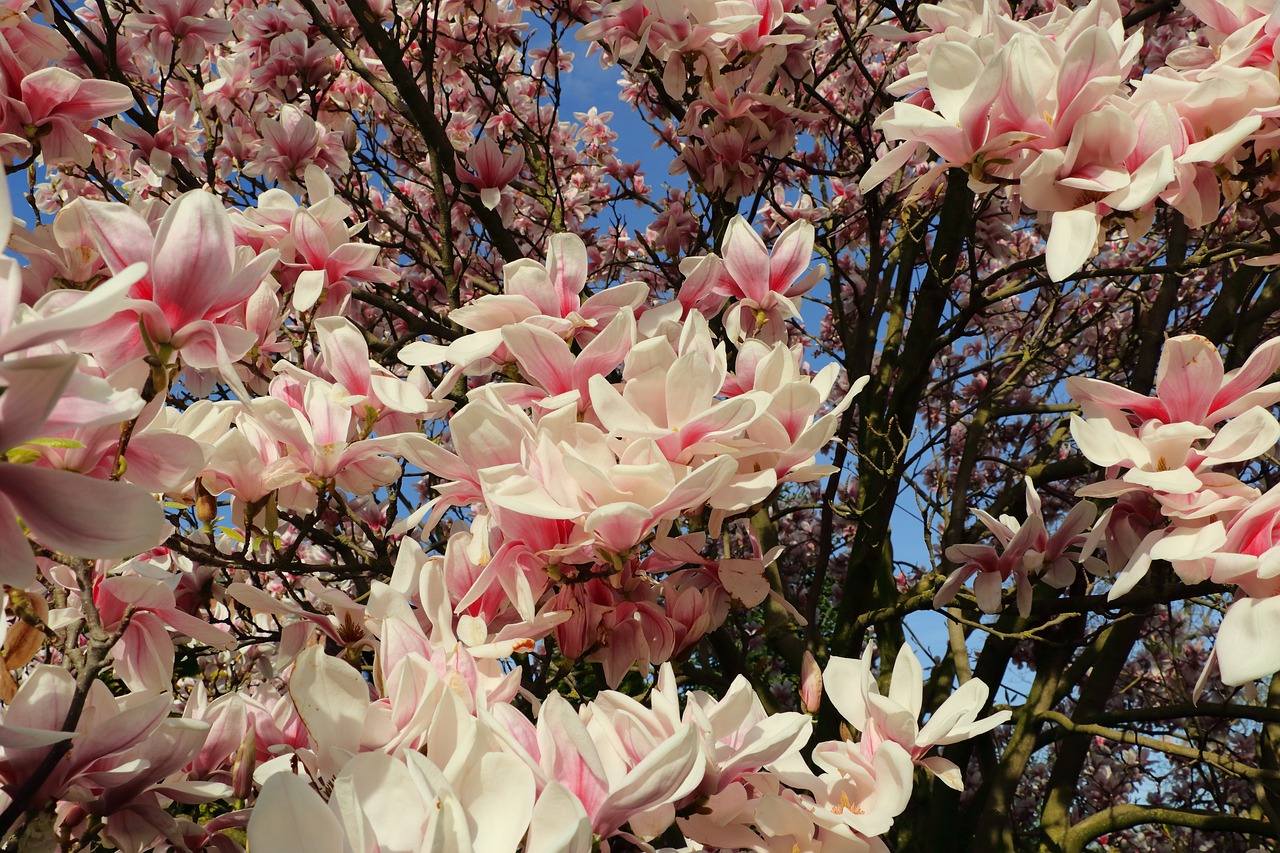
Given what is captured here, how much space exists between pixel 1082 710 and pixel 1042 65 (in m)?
2.77

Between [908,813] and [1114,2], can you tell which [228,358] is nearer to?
[1114,2]

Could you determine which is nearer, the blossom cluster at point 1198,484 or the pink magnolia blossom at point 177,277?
the pink magnolia blossom at point 177,277

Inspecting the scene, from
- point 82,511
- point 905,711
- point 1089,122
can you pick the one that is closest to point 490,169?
point 1089,122

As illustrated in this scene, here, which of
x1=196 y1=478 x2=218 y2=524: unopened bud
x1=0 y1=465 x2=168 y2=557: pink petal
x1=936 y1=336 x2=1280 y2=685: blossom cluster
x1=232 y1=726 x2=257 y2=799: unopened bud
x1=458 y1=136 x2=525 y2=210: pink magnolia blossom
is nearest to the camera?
x1=0 y1=465 x2=168 y2=557: pink petal

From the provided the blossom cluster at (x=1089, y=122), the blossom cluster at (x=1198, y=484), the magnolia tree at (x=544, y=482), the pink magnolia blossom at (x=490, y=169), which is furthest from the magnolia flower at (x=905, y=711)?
the pink magnolia blossom at (x=490, y=169)

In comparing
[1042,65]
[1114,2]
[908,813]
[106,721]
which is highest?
[1114,2]

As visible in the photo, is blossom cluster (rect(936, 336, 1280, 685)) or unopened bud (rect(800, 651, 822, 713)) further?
unopened bud (rect(800, 651, 822, 713))

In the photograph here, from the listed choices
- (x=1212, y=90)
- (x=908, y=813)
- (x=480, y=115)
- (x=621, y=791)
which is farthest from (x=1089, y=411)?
(x=480, y=115)

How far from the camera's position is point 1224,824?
103 inches

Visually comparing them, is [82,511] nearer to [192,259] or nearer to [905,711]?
[192,259]

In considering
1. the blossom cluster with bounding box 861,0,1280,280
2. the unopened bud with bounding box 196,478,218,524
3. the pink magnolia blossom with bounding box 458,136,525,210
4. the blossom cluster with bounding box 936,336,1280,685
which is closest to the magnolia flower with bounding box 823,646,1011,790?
the blossom cluster with bounding box 936,336,1280,685

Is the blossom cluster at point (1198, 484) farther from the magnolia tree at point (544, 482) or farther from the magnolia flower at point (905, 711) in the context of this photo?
the magnolia flower at point (905, 711)

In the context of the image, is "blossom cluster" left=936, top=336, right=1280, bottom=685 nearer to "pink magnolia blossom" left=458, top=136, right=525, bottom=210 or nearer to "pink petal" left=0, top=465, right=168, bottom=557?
"pink petal" left=0, top=465, right=168, bottom=557

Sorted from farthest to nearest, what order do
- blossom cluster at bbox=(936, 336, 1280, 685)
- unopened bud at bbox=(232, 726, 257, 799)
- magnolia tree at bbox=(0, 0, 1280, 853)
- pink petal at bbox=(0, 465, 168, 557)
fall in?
unopened bud at bbox=(232, 726, 257, 799) < blossom cluster at bbox=(936, 336, 1280, 685) < magnolia tree at bbox=(0, 0, 1280, 853) < pink petal at bbox=(0, 465, 168, 557)
